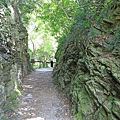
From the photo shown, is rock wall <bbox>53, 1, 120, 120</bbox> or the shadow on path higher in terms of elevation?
rock wall <bbox>53, 1, 120, 120</bbox>

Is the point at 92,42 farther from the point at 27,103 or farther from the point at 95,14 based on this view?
the point at 27,103

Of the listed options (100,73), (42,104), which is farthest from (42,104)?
(100,73)

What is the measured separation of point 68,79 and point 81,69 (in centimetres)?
137

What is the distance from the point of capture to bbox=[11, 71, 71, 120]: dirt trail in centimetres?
476

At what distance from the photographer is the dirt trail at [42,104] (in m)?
4.76

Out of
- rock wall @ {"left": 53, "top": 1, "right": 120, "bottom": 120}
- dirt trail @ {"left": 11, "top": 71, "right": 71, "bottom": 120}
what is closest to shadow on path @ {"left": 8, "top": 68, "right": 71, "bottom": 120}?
dirt trail @ {"left": 11, "top": 71, "right": 71, "bottom": 120}

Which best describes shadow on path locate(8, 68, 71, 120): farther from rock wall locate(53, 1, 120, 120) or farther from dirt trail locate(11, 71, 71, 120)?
rock wall locate(53, 1, 120, 120)

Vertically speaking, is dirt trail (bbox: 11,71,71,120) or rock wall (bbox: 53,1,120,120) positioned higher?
rock wall (bbox: 53,1,120,120)

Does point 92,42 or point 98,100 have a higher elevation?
point 92,42

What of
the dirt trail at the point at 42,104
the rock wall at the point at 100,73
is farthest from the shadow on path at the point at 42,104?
the rock wall at the point at 100,73

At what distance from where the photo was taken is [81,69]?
16.5 ft

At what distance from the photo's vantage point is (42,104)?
5.58m

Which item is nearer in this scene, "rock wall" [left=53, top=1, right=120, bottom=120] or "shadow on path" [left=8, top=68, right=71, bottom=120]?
"rock wall" [left=53, top=1, right=120, bottom=120]

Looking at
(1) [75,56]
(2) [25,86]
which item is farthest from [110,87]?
(2) [25,86]
